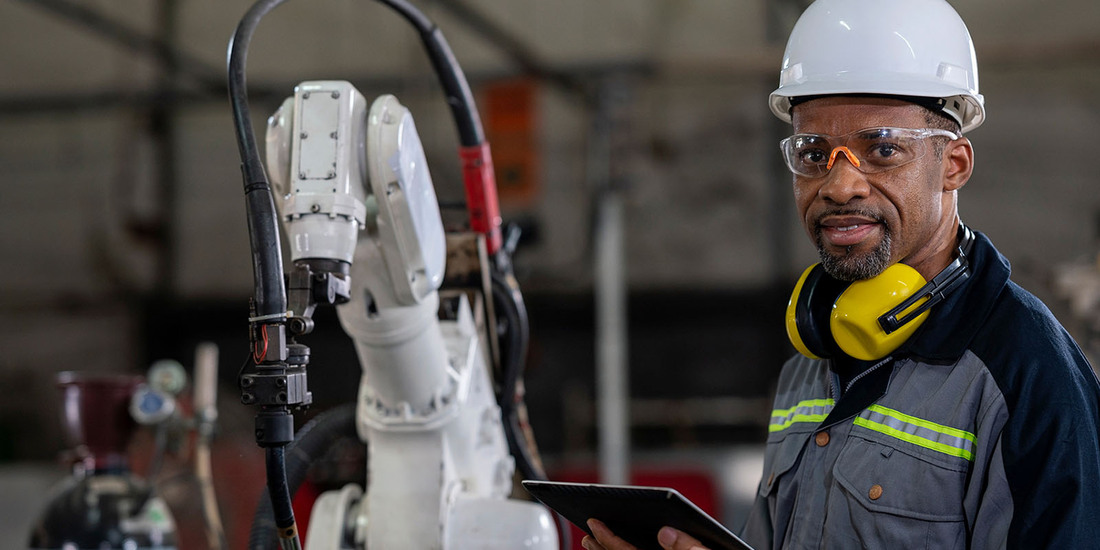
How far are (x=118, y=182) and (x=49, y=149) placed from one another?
0.80m

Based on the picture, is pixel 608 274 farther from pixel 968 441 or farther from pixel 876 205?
pixel 968 441

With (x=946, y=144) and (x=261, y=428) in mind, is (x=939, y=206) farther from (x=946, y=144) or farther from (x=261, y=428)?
(x=261, y=428)

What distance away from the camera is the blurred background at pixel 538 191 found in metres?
8.09

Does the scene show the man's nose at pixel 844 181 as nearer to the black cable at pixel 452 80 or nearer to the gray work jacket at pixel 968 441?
the gray work jacket at pixel 968 441

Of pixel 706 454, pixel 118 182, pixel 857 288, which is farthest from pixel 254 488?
pixel 118 182

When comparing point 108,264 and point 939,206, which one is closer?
point 939,206

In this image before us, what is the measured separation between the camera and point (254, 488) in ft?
14.5

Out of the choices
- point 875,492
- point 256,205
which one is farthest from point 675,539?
point 256,205

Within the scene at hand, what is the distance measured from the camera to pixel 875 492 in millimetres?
1438

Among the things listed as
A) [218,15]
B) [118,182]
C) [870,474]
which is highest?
[218,15]

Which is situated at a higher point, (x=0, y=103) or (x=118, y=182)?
(x=0, y=103)

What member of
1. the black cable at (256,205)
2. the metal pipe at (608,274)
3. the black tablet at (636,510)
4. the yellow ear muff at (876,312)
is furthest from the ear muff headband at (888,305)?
the metal pipe at (608,274)

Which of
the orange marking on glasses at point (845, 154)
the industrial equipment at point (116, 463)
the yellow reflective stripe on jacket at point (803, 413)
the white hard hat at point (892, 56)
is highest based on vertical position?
the white hard hat at point (892, 56)

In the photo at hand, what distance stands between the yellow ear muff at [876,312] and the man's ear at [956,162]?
153 millimetres
